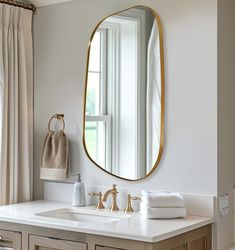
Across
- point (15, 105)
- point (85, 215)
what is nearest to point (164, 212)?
point (85, 215)

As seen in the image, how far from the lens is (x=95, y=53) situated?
11.4ft

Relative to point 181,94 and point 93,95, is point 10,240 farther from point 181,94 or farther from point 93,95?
point 181,94

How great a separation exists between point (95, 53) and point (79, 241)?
1265mm

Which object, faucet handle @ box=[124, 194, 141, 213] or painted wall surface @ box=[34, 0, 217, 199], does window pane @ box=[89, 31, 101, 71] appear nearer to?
painted wall surface @ box=[34, 0, 217, 199]

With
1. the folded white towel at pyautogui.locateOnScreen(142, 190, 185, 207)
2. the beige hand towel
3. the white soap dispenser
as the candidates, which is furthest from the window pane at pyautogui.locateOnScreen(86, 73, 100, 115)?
the folded white towel at pyautogui.locateOnScreen(142, 190, 185, 207)

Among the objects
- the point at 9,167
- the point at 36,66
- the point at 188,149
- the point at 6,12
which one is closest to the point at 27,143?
the point at 9,167

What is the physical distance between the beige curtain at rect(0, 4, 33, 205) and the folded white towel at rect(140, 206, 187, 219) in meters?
1.08

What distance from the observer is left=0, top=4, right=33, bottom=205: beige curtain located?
353 cm

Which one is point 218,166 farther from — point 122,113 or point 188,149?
point 122,113

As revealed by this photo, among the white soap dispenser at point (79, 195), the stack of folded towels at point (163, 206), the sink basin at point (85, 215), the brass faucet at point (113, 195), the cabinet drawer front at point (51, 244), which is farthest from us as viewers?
the white soap dispenser at point (79, 195)

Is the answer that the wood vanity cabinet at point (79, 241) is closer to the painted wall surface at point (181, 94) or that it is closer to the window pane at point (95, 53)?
the painted wall surface at point (181, 94)

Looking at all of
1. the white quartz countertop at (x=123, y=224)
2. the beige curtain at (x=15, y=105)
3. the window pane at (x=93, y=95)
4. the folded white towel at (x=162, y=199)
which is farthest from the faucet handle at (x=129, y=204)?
the beige curtain at (x=15, y=105)

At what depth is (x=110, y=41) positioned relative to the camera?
3.40 meters

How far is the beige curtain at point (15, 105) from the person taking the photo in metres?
3.53
